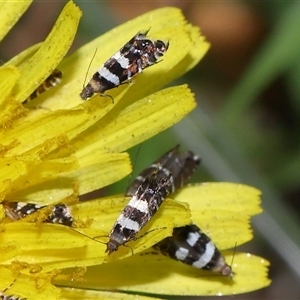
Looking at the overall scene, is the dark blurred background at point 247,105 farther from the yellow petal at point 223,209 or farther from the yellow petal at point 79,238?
the yellow petal at point 79,238

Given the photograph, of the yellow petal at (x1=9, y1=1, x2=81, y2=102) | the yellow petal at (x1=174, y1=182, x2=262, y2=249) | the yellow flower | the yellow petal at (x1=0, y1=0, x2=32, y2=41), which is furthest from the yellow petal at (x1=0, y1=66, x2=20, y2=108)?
the yellow petal at (x1=174, y1=182, x2=262, y2=249)

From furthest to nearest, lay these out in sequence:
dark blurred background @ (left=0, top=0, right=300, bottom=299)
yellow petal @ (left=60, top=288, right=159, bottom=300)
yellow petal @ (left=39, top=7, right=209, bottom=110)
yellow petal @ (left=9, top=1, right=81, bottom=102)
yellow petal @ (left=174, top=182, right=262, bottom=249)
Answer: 1. dark blurred background @ (left=0, top=0, right=300, bottom=299)
2. yellow petal @ (left=174, top=182, right=262, bottom=249)
3. yellow petal @ (left=39, top=7, right=209, bottom=110)
4. yellow petal @ (left=60, top=288, right=159, bottom=300)
5. yellow petal @ (left=9, top=1, right=81, bottom=102)

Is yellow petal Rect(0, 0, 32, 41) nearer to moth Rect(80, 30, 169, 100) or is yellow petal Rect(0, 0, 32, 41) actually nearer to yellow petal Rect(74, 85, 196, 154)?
moth Rect(80, 30, 169, 100)

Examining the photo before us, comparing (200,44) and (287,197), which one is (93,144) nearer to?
(200,44)

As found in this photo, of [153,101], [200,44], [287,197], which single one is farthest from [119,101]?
[287,197]

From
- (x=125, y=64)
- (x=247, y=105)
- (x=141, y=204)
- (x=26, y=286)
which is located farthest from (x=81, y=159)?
(x=247, y=105)

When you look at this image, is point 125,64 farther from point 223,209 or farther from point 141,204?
point 223,209

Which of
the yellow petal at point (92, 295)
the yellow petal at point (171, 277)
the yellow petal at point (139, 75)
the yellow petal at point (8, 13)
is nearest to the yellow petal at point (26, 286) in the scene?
the yellow petal at point (92, 295)
